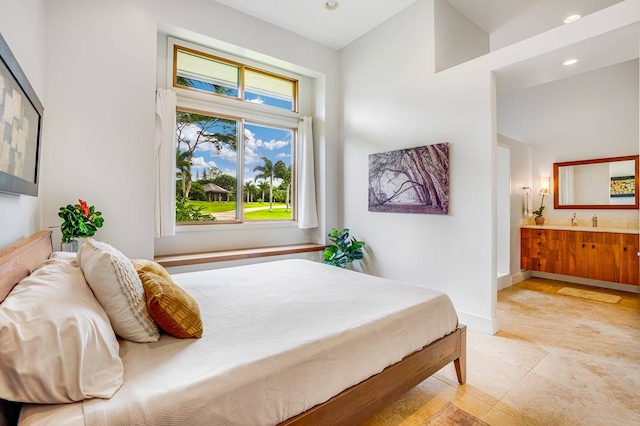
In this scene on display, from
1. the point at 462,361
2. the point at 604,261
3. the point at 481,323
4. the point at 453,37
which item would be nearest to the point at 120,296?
the point at 462,361

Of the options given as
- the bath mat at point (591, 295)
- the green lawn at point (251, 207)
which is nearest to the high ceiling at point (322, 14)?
the green lawn at point (251, 207)

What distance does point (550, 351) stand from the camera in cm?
258

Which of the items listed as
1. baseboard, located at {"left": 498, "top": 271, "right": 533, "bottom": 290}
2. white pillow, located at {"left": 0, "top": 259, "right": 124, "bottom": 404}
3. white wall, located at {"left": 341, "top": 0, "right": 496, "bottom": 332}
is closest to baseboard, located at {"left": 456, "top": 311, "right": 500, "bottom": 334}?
white wall, located at {"left": 341, "top": 0, "right": 496, "bottom": 332}

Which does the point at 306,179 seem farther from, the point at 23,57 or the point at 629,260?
the point at 629,260

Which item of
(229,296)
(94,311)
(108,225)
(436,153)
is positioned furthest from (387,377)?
(108,225)

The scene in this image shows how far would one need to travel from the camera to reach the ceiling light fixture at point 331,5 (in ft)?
11.4

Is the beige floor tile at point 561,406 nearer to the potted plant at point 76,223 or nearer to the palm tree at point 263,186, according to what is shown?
the potted plant at point 76,223

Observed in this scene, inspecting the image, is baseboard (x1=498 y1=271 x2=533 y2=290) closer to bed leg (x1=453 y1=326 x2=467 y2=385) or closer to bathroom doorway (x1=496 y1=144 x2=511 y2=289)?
bathroom doorway (x1=496 y1=144 x2=511 y2=289)

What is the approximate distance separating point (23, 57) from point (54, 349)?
208 cm

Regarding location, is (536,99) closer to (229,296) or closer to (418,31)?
(418,31)

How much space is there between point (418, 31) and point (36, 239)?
4007 millimetres

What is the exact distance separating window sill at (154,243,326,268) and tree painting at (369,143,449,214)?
116 cm

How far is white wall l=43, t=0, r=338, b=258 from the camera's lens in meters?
2.66

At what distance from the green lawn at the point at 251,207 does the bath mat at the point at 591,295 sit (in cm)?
424
